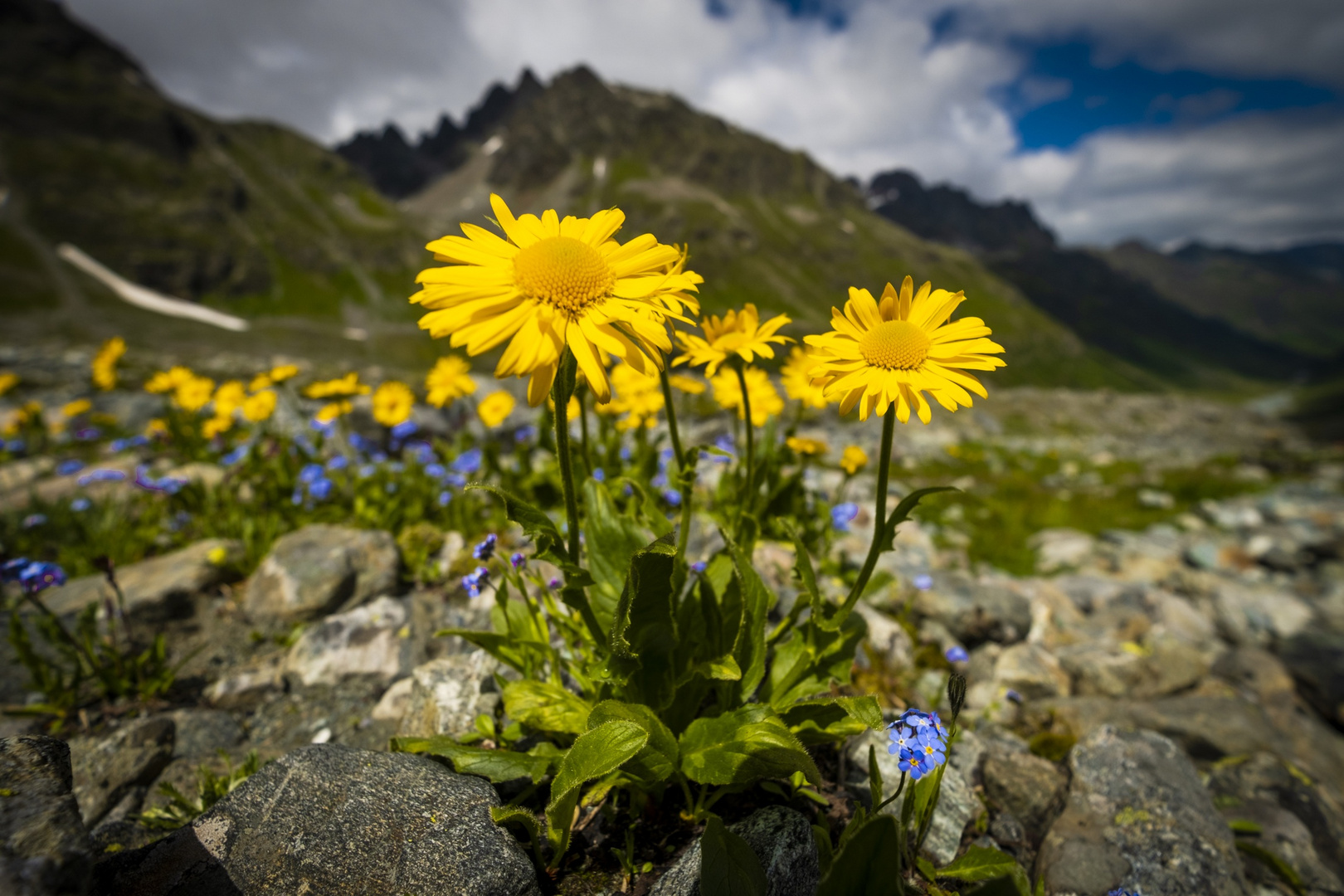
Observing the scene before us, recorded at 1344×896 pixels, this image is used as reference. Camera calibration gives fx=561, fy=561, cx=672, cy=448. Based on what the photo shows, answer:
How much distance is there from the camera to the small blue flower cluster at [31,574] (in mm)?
3740

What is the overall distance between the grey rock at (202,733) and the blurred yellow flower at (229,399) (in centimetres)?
473

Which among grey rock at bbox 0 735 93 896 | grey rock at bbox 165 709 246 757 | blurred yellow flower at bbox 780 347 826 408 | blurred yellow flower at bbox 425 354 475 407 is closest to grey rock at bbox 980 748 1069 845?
blurred yellow flower at bbox 780 347 826 408

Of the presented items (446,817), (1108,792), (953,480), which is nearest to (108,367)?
(446,817)

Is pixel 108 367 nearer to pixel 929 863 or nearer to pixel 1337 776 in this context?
pixel 929 863

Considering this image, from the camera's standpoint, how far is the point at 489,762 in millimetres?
2559

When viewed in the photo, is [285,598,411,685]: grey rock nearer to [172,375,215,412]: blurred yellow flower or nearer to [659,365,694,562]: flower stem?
[659,365,694,562]: flower stem

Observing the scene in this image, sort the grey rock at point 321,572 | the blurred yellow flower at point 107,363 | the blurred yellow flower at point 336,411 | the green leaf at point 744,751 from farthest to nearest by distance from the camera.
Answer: the blurred yellow flower at point 107,363 → the blurred yellow flower at point 336,411 → the grey rock at point 321,572 → the green leaf at point 744,751

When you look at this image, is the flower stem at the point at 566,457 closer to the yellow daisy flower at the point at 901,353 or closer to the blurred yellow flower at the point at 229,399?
the yellow daisy flower at the point at 901,353

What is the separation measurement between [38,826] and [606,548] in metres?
2.02

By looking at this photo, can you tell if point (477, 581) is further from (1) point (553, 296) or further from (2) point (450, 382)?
(2) point (450, 382)

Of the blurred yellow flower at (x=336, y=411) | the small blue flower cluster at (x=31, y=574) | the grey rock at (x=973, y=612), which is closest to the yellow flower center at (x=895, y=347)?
the grey rock at (x=973, y=612)

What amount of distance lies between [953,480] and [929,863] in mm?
13443

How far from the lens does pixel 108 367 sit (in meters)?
8.30

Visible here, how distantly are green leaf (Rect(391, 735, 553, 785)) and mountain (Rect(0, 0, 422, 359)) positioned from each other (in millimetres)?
87595
